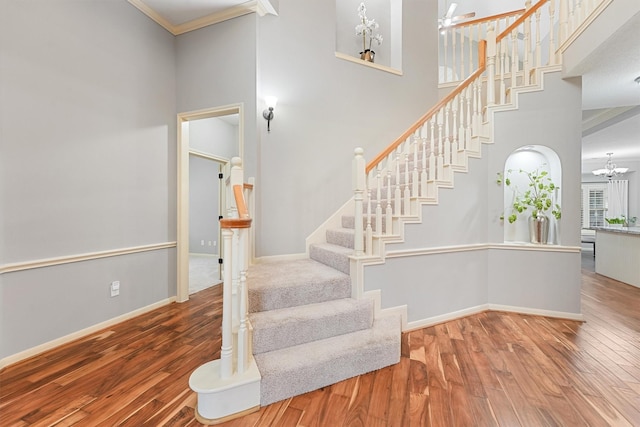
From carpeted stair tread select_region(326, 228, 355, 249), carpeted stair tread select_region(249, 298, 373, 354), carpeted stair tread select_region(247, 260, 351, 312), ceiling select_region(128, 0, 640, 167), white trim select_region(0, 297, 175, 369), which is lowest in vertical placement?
white trim select_region(0, 297, 175, 369)

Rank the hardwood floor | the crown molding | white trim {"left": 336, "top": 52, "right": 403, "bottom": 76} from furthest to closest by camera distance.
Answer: white trim {"left": 336, "top": 52, "right": 403, "bottom": 76}, the crown molding, the hardwood floor

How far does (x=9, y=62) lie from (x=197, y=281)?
3340 millimetres

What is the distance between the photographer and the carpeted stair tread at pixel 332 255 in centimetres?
271

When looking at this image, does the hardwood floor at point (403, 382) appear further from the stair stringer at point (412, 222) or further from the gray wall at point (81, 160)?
the gray wall at point (81, 160)

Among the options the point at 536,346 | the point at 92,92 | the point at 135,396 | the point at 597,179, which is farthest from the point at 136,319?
the point at 597,179

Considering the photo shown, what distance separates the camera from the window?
29.4 ft

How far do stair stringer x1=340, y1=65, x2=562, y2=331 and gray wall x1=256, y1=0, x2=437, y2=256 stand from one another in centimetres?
108

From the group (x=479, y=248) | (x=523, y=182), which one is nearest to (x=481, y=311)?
(x=479, y=248)

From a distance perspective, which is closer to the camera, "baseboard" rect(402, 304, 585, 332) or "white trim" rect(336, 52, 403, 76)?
"baseboard" rect(402, 304, 585, 332)

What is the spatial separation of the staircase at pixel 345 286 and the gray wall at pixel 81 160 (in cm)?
143

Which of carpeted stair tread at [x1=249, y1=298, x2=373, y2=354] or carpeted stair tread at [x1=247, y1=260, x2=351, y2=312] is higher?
carpeted stair tread at [x1=247, y1=260, x2=351, y2=312]

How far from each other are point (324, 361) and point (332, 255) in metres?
1.18

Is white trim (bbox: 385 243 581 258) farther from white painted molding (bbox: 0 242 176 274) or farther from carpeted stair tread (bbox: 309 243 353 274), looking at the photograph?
white painted molding (bbox: 0 242 176 274)

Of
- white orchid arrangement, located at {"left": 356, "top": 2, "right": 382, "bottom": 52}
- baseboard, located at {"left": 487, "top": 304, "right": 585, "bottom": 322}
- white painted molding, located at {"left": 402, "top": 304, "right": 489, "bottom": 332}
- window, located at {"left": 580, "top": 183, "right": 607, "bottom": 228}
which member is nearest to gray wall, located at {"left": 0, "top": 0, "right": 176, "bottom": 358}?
white orchid arrangement, located at {"left": 356, "top": 2, "right": 382, "bottom": 52}
